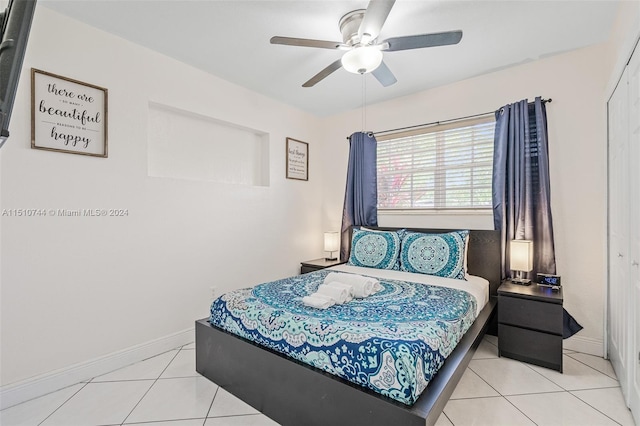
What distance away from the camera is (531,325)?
235 centimetres

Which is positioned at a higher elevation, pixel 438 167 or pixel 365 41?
pixel 365 41

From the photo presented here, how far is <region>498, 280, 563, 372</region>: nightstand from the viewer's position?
89.4 inches

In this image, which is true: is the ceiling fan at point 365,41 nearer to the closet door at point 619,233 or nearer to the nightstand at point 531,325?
the closet door at point 619,233

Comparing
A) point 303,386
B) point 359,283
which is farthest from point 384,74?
point 303,386

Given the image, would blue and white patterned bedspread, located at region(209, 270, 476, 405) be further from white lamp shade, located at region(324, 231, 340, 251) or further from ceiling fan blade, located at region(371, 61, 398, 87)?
ceiling fan blade, located at region(371, 61, 398, 87)

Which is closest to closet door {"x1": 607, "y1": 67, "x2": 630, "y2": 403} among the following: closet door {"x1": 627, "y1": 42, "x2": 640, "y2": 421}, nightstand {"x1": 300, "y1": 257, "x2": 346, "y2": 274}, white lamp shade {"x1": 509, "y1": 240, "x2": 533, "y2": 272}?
closet door {"x1": 627, "y1": 42, "x2": 640, "y2": 421}

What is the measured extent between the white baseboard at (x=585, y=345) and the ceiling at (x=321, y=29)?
2441 millimetres

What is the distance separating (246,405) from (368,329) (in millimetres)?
963

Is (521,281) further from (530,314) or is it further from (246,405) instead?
(246,405)

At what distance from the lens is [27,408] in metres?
1.90

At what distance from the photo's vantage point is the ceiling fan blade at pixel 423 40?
73.1 inches

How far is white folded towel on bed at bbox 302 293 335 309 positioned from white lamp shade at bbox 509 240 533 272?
1.70 metres

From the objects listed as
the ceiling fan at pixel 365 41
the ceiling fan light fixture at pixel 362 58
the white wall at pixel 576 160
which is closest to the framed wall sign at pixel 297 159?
the ceiling fan at pixel 365 41

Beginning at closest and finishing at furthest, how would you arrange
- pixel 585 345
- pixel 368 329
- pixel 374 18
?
pixel 368 329, pixel 374 18, pixel 585 345
